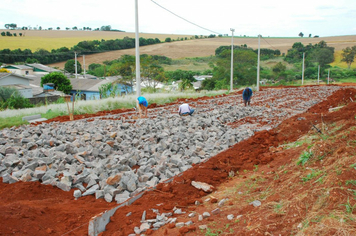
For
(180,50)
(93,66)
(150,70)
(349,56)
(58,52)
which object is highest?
(180,50)

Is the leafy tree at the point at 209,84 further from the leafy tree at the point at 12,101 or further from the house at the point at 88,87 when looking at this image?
the leafy tree at the point at 12,101

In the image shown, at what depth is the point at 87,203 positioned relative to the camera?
528 cm

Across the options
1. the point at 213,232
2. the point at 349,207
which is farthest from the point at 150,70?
the point at 349,207

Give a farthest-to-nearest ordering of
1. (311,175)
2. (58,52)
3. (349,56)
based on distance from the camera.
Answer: (58,52), (349,56), (311,175)

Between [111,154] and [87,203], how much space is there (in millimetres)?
2450

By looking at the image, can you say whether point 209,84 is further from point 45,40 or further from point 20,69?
point 45,40

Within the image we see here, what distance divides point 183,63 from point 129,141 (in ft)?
212

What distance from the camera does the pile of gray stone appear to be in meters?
5.91

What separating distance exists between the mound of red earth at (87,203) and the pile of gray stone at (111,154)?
0.28 m

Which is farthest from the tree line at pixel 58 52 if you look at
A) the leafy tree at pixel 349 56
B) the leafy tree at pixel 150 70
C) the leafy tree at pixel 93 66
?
the leafy tree at pixel 349 56

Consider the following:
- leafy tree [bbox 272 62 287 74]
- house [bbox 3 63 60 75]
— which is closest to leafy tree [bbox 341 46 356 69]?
leafy tree [bbox 272 62 287 74]

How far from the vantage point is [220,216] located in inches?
169

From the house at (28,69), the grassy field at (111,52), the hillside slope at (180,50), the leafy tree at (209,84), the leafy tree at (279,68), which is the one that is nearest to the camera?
the leafy tree at (209,84)

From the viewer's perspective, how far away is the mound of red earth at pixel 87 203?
428 cm
